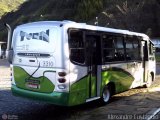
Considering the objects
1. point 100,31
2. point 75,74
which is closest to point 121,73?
point 100,31

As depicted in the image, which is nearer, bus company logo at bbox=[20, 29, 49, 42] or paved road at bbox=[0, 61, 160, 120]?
paved road at bbox=[0, 61, 160, 120]

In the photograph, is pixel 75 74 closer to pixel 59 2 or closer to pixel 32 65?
pixel 32 65

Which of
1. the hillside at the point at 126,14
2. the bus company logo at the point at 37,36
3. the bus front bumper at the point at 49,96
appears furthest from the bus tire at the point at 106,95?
the hillside at the point at 126,14

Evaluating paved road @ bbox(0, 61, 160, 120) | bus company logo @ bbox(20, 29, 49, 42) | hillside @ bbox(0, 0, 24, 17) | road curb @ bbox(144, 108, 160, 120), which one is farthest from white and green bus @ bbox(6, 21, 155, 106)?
hillside @ bbox(0, 0, 24, 17)

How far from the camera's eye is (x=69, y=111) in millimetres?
12336

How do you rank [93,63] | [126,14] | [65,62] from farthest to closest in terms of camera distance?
[126,14] < [93,63] < [65,62]

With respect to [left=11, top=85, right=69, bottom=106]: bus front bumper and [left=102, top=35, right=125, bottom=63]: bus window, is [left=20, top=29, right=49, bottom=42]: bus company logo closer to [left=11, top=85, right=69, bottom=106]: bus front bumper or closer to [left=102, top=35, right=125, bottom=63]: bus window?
[left=11, top=85, right=69, bottom=106]: bus front bumper

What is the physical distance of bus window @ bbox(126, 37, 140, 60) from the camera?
1481cm

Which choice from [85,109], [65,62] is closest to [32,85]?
[65,62]

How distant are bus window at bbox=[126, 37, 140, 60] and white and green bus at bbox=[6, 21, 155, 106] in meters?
0.98

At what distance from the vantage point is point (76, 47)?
11.6m

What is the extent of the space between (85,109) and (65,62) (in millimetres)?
2146

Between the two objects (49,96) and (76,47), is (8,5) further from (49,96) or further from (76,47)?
(49,96)

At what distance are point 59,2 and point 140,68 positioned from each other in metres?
87.4
